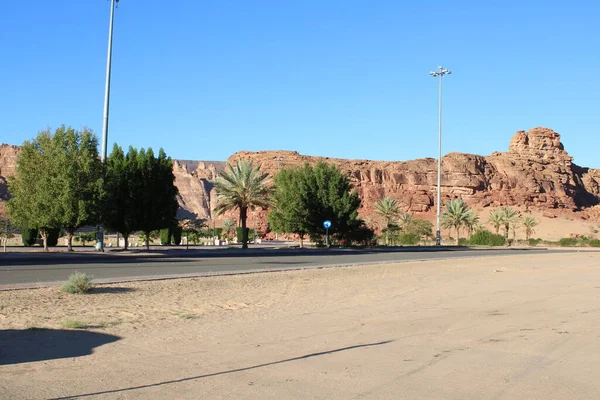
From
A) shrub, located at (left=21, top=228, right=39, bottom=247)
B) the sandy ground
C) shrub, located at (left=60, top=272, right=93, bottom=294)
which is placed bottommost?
the sandy ground

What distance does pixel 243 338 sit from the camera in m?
9.96

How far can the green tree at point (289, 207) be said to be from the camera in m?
57.3

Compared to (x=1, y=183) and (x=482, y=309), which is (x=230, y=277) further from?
(x=1, y=183)

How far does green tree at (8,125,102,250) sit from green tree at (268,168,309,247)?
23081mm

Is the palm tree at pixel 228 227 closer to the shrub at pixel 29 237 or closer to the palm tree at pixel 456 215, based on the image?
the palm tree at pixel 456 215

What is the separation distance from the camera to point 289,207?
188 feet

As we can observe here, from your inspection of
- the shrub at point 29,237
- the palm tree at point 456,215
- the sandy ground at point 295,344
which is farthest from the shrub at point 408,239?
the sandy ground at point 295,344

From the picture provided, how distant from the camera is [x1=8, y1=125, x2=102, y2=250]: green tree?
33.3 meters

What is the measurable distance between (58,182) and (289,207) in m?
26.7

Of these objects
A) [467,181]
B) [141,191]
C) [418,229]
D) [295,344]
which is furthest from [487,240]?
[295,344]

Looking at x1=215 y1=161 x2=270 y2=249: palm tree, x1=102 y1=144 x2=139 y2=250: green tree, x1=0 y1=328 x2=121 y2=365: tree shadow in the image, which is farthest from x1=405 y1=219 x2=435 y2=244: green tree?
x1=0 y1=328 x2=121 y2=365: tree shadow

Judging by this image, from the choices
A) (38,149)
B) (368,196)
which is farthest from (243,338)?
(368,196)

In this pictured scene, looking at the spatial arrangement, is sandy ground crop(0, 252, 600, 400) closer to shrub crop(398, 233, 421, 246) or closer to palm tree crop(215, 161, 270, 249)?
palm tree crop(215, 161, 270, 249)

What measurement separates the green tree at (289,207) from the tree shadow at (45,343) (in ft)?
151
